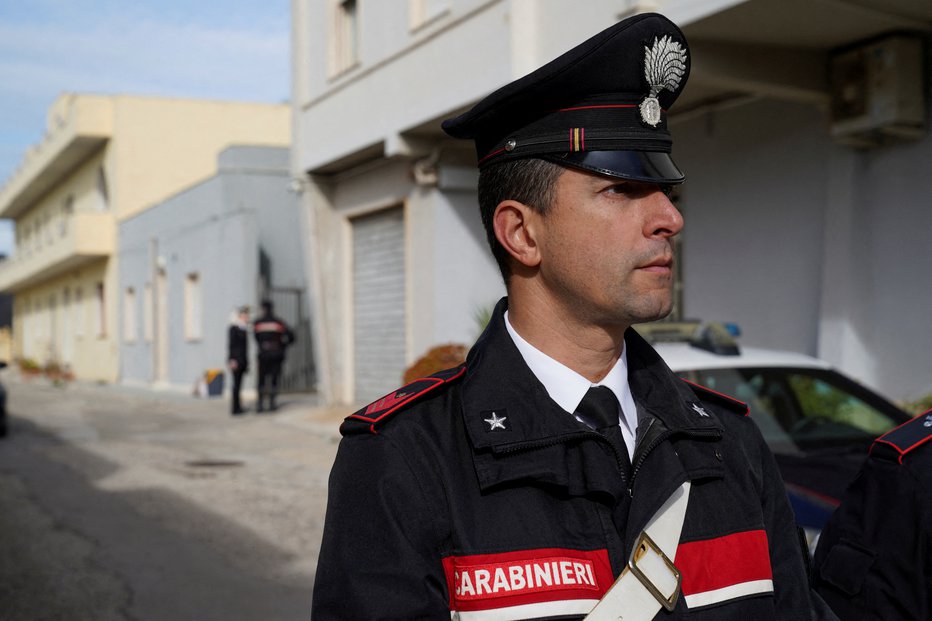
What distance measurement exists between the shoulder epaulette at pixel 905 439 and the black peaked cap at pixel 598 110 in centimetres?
81

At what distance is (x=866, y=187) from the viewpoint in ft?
30.2

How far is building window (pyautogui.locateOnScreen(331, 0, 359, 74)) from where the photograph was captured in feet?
51.5

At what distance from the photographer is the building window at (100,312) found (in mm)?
34188

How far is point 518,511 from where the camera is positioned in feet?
5.26

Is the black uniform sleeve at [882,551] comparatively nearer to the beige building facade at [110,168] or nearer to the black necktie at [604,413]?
the black necktie at [604,413]

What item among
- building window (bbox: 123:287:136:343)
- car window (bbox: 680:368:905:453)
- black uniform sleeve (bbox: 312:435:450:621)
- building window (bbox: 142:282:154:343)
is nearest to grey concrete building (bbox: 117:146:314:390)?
building window (bbox: 142:282:154:343)

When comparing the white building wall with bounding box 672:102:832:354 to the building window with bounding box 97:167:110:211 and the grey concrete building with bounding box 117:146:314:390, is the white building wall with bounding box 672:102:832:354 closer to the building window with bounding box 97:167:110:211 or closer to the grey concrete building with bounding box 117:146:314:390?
the grey concrete building with bounding box 117:146:314:390

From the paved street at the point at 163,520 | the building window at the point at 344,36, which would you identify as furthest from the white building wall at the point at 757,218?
the building window at the point at 344,36

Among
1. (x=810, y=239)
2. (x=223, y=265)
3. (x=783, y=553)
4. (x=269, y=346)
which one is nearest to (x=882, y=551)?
(x=783, y=553)

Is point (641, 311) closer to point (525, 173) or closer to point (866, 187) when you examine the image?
point (525, 173)

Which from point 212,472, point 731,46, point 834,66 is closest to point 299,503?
point 212,472

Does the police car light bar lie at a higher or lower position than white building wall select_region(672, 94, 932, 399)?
lower

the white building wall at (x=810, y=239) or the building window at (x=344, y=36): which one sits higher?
the building window at (x=344, y=36)

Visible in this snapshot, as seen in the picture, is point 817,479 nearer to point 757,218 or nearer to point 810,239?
point 810,239
